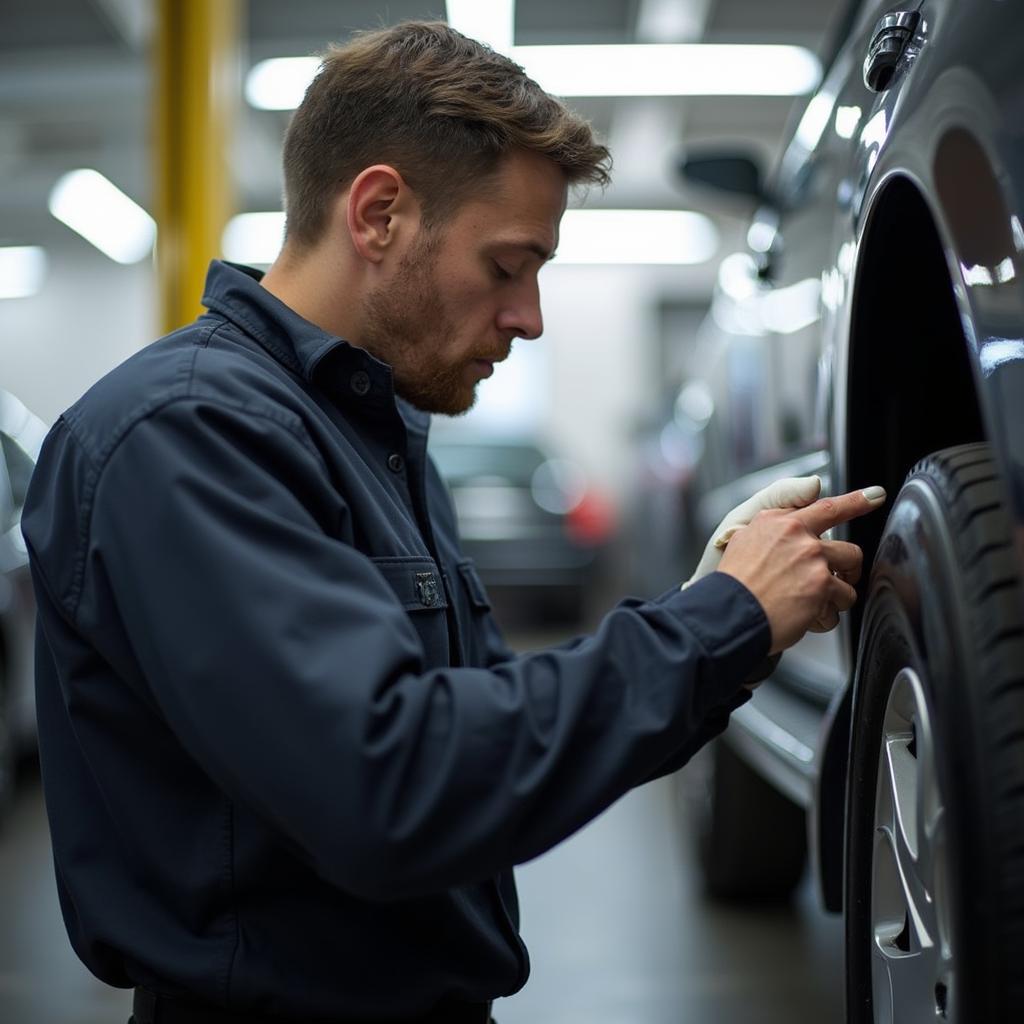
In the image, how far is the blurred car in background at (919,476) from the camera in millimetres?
1007

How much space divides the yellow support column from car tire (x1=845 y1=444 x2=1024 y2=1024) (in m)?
3.91

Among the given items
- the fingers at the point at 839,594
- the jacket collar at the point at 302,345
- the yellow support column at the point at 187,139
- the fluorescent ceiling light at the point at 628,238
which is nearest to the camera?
the fingers at the point at 839,594

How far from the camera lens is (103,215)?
39.3 ft

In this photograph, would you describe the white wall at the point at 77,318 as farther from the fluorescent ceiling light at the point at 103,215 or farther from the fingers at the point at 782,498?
the fingers at the point at 782,498

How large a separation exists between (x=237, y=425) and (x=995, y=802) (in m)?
0.68

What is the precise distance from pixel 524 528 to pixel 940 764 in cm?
776

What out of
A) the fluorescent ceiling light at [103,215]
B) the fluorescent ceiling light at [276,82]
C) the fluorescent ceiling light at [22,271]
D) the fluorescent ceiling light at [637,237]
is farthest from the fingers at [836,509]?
the fluorescent ceiling light at [637,237]

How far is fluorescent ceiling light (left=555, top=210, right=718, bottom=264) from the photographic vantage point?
1375cm

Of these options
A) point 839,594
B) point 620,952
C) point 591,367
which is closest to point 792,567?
point 839,594

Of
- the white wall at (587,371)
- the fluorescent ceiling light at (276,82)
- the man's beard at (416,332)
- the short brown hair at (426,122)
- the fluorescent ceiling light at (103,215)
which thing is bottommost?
the white wall at (587,371)

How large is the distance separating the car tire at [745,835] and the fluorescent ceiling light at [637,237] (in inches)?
429

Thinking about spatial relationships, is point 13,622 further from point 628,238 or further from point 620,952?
point 628,238

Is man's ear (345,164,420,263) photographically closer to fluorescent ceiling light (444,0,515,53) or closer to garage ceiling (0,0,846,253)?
garage ceiling (0,0,846,253)

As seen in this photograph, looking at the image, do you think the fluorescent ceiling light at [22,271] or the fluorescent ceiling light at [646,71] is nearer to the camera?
the fluorescent ceiling light at [646,71]
